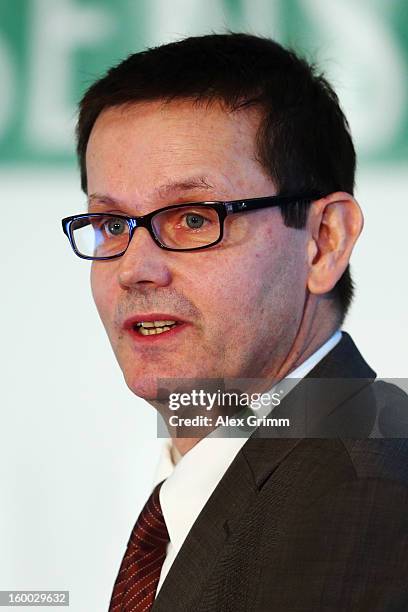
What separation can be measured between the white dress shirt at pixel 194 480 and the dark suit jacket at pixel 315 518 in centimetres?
8

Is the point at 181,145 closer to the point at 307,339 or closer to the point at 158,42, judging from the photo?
the point at 307,339

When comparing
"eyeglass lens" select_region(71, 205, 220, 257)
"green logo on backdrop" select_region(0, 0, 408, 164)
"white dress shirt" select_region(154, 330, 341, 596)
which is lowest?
"white dress shirt" select_region(154, 330, 341, 596)

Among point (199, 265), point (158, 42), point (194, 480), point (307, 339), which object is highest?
point (158, 42)

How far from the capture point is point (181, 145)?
61.9 inches

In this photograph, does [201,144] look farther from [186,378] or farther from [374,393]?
[374,393]

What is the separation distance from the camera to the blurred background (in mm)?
2586

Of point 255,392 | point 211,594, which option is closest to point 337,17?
point 255,392

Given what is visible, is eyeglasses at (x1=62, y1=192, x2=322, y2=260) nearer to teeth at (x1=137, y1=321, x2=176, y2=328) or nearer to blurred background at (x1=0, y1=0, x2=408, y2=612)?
teeth at (x1=137, y1=321, x2=176, y2=328)

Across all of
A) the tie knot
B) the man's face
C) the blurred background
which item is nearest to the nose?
the man's face

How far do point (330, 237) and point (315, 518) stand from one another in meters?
0.59

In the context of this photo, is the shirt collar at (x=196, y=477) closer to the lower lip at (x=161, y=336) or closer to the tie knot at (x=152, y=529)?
the tie knot at (x=152, y=529)

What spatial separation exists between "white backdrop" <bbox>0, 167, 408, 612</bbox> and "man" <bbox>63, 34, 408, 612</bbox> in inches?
33.4

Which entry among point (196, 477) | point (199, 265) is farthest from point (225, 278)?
point (196, 477)

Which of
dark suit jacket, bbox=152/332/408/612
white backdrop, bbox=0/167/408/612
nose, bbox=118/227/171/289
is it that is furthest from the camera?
white backdrop, bbox=0/167/408/612
